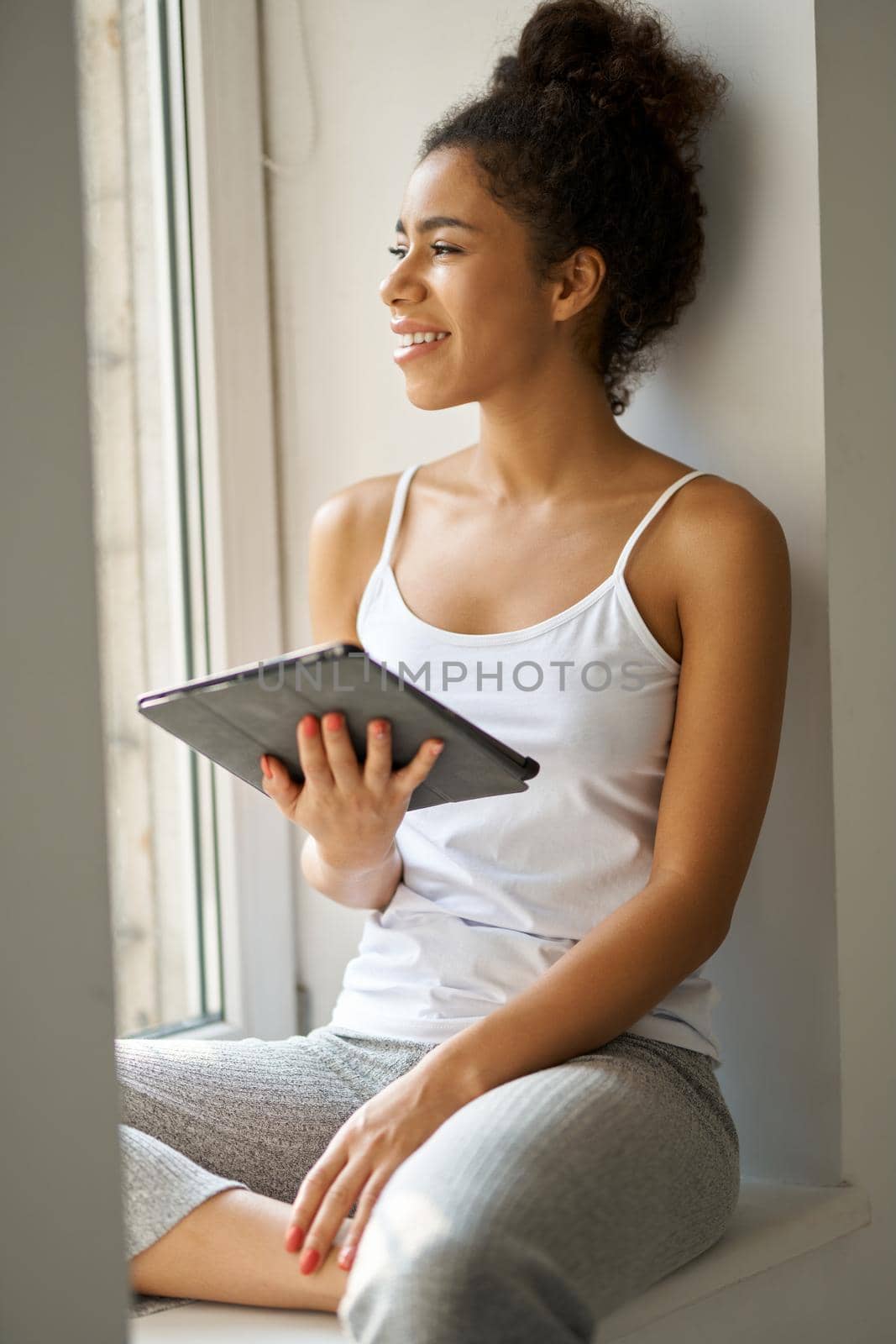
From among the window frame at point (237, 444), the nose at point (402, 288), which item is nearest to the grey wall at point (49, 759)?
the nose at point (402, 288)

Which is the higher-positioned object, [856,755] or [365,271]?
[365,271]

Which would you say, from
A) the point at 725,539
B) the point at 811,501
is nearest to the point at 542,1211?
the point at 725,539

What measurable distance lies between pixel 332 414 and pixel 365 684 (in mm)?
912

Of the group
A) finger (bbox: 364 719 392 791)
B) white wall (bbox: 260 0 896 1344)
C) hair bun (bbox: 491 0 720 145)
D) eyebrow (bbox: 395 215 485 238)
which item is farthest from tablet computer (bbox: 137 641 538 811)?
hair bun (bbox: 491 0 720 145)

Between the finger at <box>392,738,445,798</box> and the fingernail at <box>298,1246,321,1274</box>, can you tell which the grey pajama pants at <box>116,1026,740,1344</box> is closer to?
the fingernail at <box>298,1246,321,1274</box>

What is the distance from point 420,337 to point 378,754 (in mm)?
471

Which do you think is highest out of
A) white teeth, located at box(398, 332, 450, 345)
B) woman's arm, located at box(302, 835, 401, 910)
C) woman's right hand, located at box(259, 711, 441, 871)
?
white teeth, located at box(398, 332, 450, 345)

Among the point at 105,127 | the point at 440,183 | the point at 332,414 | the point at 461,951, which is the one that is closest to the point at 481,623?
the point at 461,951

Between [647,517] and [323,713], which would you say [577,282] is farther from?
[323,713]

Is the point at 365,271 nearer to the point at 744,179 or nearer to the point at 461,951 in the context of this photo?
the point at 744,179

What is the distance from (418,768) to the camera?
102 cm

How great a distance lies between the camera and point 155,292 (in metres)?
1.78

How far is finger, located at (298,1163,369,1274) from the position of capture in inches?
38.7

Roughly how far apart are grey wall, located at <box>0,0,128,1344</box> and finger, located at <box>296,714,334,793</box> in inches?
13.9
